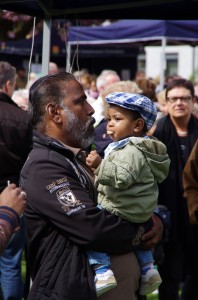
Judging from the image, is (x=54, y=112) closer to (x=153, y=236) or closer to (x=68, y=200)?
(x=68, y=200)

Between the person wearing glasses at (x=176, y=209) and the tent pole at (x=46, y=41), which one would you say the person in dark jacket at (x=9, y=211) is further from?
the person wearing glasses at (x=176, y=209)

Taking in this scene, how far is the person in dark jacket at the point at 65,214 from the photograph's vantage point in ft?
10.2

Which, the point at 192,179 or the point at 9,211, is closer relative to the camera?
the point at 9,211

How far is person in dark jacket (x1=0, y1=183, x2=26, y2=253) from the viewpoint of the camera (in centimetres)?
263

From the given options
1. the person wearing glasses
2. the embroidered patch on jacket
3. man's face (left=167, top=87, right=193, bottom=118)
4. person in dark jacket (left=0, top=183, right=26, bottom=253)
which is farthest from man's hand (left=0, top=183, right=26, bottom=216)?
man's face (left=167, top=87, right=193, bottom=118)

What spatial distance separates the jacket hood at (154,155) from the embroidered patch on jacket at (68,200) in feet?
1.59

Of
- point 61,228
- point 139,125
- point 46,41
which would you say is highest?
point 46,41

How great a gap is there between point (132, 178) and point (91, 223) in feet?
1.07

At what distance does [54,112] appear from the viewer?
3357 mm

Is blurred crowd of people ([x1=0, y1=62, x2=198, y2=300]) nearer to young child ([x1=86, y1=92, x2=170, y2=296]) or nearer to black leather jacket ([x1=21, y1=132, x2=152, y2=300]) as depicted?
young child ([x1=86, y1=92, x2=170, y2=296])

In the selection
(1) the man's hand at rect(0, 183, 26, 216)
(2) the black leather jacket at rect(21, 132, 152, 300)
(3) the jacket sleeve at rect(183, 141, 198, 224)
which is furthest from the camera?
(3) the jacket sleeve at rect(183, 141, 198, 224)

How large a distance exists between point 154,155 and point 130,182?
241 mm

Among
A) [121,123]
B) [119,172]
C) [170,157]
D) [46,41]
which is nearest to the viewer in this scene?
[119,172]

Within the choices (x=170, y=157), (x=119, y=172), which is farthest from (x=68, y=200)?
(x=170, y=157)
